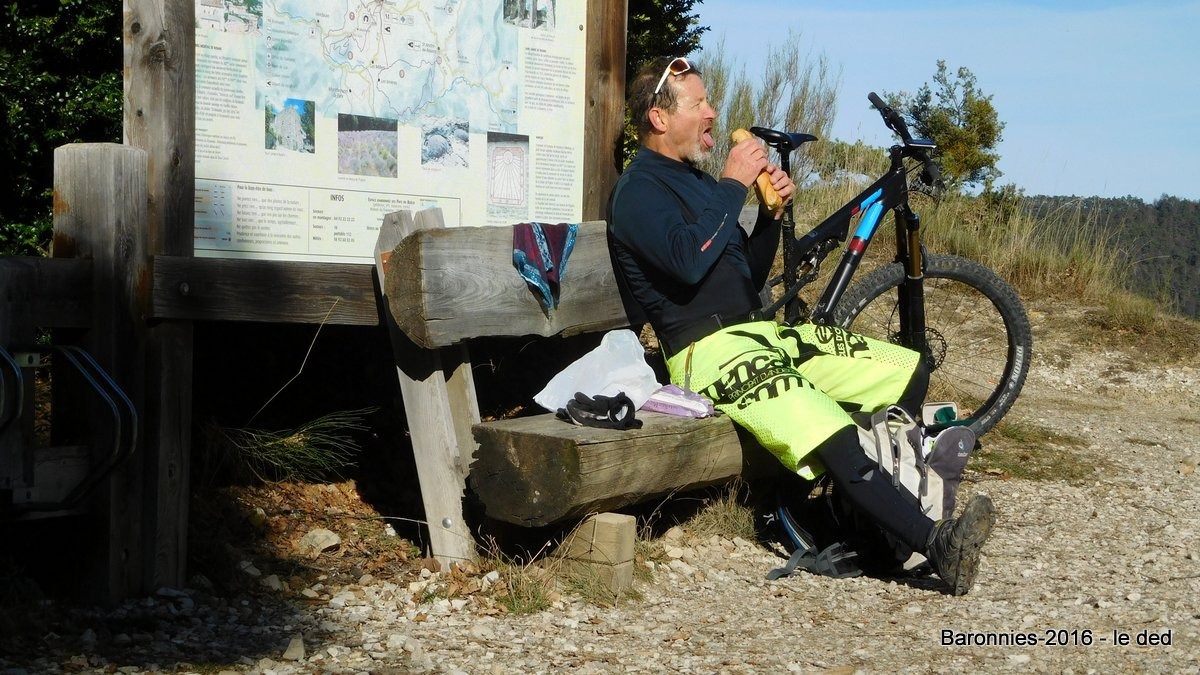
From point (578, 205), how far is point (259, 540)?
1810 millimetres

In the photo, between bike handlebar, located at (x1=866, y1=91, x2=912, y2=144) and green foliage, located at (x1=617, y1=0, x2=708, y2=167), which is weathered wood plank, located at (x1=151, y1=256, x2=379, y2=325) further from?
green foliage, located at (x1=617, y1=0, x2=708, y2=167)

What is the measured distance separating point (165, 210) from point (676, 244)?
1.66 m

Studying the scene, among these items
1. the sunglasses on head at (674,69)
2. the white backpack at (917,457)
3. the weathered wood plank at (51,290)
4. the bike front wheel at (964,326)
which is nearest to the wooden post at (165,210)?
the weathered wood plank at (51,290)

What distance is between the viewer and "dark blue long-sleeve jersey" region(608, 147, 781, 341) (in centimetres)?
398

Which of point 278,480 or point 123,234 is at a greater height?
point 123,234

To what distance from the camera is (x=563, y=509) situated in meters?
3.46

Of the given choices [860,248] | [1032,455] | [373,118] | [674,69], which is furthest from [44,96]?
[1032,455]

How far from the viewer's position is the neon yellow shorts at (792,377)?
3816mm

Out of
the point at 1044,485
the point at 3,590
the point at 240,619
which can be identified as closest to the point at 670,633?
the point at 240,619

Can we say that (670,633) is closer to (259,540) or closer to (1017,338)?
(259,540)

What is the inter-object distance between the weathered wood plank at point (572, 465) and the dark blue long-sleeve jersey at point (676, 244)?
0.50 m

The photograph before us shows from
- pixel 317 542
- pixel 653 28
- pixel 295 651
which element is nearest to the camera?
pixel 295 651

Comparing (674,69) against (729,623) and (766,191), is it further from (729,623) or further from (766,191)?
(729,623)

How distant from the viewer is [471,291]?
3773 millimetres
